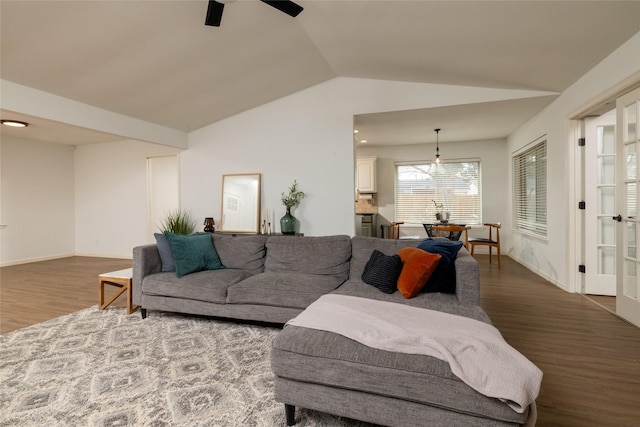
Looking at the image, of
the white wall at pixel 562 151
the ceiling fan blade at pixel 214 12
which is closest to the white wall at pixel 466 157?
the white wall at pixel 562 151

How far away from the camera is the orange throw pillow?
229 centimetres

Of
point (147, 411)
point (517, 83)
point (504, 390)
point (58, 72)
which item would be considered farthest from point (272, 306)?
point (517, 83)

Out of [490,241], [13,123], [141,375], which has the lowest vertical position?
[141,375]

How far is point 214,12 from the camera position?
2381 millimetres

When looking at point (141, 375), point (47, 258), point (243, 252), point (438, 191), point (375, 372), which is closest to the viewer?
point (375, 372)

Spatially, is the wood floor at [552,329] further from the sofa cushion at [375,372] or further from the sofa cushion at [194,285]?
the sofa cushion at [194,285]

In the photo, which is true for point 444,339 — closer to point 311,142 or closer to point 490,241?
point 311,142

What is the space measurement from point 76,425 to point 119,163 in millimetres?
6317

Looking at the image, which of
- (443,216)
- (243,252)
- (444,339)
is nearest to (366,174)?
(443,216)

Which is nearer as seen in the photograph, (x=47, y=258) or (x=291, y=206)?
(x=291, y=206)

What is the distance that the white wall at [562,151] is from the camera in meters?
2.85

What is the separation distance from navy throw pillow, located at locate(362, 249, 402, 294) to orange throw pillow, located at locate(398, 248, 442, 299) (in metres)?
0.05

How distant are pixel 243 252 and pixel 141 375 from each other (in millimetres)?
1516

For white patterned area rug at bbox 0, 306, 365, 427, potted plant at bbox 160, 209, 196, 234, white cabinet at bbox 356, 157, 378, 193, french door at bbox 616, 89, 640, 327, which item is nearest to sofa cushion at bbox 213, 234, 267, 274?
white patterned area rug at bbox 0, 306, 365, 427
